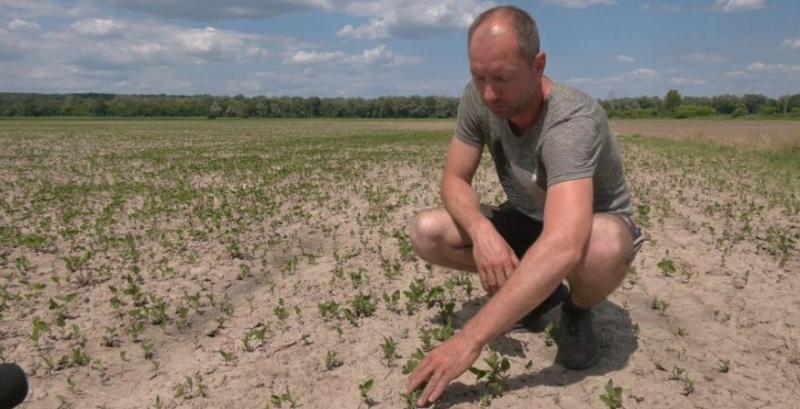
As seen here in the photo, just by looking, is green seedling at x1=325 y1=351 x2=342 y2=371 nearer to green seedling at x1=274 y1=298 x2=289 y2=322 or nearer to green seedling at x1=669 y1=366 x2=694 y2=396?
green seedling at x1=274 y1=298 x2=289 y2=322

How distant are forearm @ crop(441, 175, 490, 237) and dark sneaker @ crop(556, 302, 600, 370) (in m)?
0.72

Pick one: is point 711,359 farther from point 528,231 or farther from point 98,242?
point 98,242

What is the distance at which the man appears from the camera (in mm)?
2588

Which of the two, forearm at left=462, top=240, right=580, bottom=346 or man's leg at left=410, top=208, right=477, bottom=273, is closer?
forearm at left=462, top=240, right=580, bottom=346

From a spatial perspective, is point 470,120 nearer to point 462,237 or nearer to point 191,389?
point 462,237

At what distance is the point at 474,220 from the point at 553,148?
676mm

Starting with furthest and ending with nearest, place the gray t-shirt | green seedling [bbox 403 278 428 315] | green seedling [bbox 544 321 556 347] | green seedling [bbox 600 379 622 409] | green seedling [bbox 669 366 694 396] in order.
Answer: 1. green seedling [bbox 403 278 428 315]
2. green seedling [bbox 544 321 556 347]
3. green seedling [bbox 669 366 694 396]
4. green seedling [bbox 600 379 622 409]
5. the gray t-shirt

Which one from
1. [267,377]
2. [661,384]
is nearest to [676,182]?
[661,384]

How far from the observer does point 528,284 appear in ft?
8.34

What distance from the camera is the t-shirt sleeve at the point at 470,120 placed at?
3.43 metres

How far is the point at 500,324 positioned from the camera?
2543 millimetres

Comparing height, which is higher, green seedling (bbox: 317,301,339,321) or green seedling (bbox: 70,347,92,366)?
green seedling (bbox: 317,301,339,321)

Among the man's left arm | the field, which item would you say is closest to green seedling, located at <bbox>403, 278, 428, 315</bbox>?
the field

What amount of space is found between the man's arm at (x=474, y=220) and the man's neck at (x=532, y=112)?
1.50 feet
